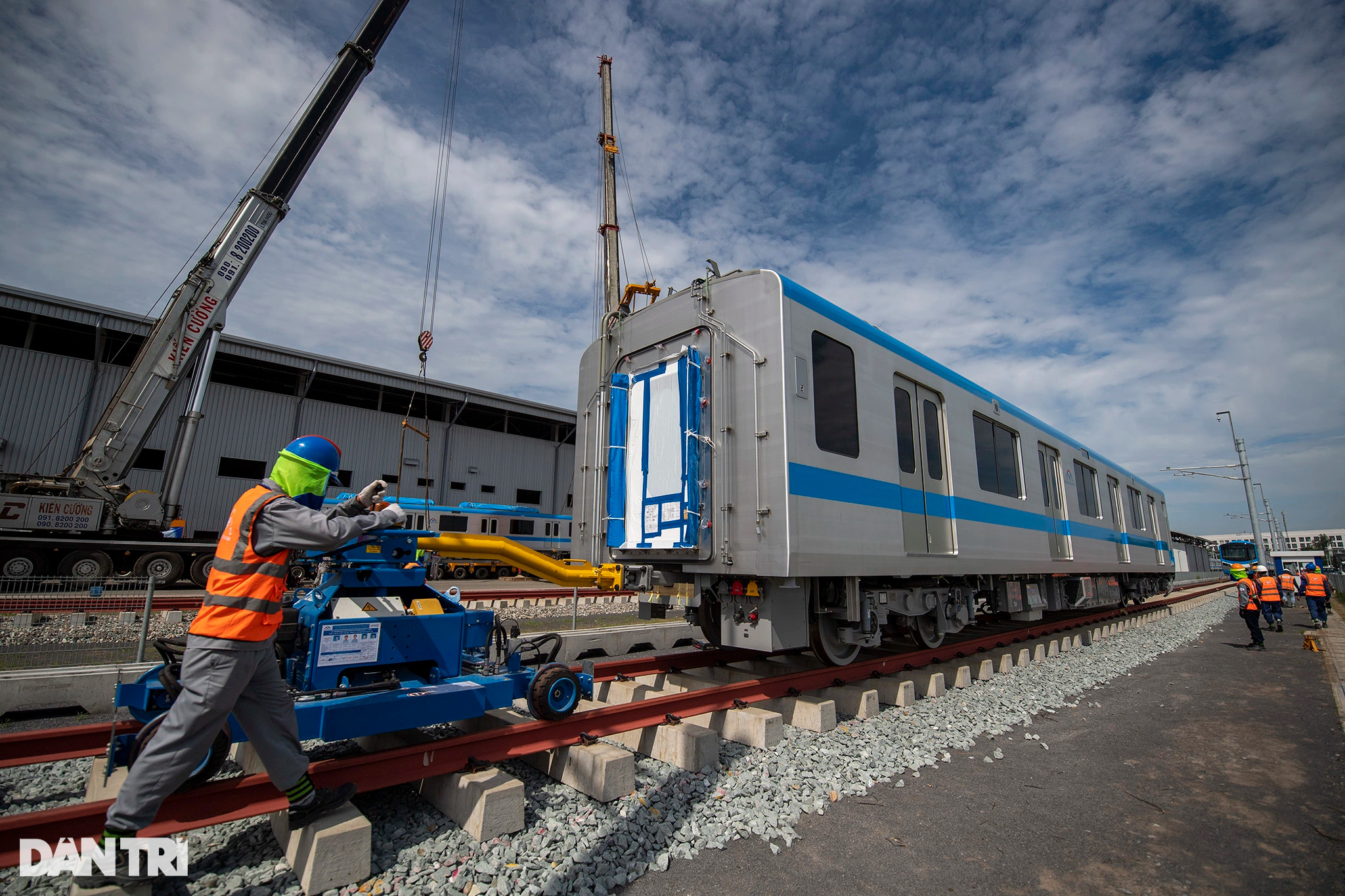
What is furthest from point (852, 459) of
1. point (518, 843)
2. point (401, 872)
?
point (401, 872)

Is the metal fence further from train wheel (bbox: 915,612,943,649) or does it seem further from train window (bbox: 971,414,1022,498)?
train window (bbox: 971,414,1022,498)

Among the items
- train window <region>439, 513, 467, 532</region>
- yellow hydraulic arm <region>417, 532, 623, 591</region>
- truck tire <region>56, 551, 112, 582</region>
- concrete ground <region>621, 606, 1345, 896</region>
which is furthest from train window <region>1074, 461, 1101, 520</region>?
truck tire <region>56, 551, 112, 582</region>

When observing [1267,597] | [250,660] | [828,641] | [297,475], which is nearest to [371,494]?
[297,475]

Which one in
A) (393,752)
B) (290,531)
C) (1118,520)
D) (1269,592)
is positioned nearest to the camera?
(290,531)

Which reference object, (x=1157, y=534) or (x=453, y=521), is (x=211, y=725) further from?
(x=453, y=521)

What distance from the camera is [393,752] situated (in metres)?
3.20

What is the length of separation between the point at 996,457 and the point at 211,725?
8.61m

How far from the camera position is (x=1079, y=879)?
280cm

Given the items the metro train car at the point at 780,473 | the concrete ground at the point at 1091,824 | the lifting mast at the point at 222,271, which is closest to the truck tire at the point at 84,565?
the lifting mast at the point at 222,271

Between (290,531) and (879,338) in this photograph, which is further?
(879,338)

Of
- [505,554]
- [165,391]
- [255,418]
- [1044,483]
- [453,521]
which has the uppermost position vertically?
[255,418]

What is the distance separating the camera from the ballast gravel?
2.64 meters

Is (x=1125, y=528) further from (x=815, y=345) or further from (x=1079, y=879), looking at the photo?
(x=1079, y=879)

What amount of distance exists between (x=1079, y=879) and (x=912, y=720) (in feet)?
7.74
